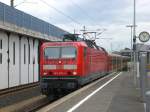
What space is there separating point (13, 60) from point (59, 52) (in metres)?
5.81

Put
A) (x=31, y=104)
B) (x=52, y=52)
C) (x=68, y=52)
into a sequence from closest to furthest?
(x=31, y=104) < (x=68, y=52) < (x=52, y=52)

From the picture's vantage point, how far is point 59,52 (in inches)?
881

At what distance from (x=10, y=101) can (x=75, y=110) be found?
21.8 ft

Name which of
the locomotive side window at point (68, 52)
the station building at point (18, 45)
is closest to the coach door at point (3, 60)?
the station building at point (18, 45)

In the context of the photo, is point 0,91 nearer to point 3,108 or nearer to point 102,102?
point 3,108

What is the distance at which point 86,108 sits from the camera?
14.3 metres

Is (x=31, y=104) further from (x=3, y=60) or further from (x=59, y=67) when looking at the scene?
(x=3, y=60)

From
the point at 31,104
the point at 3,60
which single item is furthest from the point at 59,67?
the point at 3,60

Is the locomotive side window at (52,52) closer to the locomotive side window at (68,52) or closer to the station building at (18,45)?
the locomotive side window at (68,52)

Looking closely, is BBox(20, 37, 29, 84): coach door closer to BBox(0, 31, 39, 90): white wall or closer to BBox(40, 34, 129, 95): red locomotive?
BBox(0, 31, 39, 90): white wall

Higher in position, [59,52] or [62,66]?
[59,52]

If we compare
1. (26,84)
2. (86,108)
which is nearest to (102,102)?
(86,108)

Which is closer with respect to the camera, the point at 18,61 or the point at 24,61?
the point at 18,61

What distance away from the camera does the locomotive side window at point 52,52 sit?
→ 22.3 m
